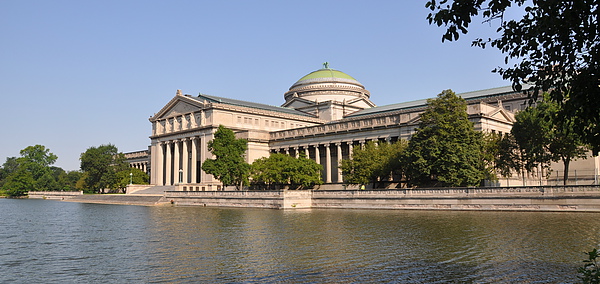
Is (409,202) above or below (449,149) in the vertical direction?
below

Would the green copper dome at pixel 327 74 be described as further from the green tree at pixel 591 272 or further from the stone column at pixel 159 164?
the green tree at pixel 591 272

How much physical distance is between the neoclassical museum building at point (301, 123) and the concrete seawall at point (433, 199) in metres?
17.5

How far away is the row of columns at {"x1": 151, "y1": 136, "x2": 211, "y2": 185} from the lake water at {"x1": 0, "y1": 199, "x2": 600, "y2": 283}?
2490 inches

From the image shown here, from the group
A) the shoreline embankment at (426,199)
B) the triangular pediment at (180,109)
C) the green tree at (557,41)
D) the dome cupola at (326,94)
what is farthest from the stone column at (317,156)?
the green tree at (557,41)

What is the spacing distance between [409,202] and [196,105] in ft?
191

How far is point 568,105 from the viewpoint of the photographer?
1131 cm

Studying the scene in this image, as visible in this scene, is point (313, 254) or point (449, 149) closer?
point (313, 254)

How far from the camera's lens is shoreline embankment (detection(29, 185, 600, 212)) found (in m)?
43.0

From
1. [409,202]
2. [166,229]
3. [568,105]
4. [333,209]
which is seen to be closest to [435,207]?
[409,202]

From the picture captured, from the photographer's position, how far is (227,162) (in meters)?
75.2

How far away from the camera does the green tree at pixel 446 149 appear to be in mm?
53250

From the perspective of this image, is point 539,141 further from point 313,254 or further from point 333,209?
point 313,254

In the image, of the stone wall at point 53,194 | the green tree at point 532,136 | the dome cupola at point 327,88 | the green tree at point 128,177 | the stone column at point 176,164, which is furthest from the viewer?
the dome cupola at point 327,88

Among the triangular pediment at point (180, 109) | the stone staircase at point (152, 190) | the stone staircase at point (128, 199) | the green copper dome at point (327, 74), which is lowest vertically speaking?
the stone staircase at point (128, 199)
